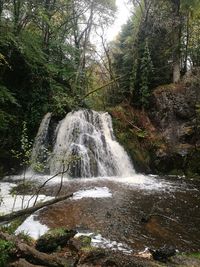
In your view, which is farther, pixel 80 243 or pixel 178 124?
pixel 178 124

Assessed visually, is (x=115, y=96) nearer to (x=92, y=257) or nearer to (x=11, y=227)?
(x=11, y=227)

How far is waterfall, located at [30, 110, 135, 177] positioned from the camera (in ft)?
50.8

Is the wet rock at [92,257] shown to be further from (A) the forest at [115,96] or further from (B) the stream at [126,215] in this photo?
(A) the forest at [115,96]

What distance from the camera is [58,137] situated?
1706 centimetres

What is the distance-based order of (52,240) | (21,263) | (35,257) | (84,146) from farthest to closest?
(84,146), (52,240), (35,257), (21,263)

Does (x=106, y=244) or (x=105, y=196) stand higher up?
(x=105, y=196)

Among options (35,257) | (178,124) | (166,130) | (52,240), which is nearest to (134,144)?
(166,130)

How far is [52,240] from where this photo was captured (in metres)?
5.98

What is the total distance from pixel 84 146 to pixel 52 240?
1043cm

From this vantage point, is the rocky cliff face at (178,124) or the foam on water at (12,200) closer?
the foam on water at (12,200)

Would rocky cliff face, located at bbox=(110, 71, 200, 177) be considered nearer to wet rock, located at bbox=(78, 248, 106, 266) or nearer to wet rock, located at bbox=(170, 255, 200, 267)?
wet rock, located at bbox=(170, 255, 200, 267)

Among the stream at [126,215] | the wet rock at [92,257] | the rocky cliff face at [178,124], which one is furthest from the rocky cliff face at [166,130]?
the wet rock at [92,257]

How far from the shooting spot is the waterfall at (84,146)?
15.5m

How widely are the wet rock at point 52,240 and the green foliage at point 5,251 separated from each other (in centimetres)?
93
